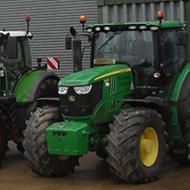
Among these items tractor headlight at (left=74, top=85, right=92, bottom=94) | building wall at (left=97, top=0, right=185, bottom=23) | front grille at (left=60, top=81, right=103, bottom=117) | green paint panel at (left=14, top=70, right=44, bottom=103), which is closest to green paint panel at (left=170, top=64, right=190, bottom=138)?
front grille at (left=60, top=81, right=103, bottom=117)

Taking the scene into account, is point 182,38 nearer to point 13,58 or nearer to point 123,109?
point 123,109

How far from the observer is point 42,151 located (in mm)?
8055

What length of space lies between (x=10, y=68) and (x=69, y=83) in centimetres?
232

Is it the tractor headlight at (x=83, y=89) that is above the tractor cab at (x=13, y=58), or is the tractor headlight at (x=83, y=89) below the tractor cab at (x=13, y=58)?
below

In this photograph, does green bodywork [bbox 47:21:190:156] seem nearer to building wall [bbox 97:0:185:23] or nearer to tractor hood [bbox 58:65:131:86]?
tractor hood [bbox 58:65:131:86]

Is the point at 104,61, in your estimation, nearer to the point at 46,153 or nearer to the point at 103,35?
the point at 103,35

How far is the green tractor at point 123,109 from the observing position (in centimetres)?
766

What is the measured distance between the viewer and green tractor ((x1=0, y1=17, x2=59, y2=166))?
960cm

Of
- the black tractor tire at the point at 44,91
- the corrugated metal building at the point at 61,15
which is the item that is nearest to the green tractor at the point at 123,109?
the black tractor tire at the point at 44,91

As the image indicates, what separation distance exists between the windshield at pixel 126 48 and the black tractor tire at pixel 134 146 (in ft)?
3.09

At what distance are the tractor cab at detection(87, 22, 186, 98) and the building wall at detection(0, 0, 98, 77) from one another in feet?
18.8

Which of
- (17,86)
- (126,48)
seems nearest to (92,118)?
(126,48)

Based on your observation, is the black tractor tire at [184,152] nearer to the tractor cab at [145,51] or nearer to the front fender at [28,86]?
the tractor cab at [145,51]

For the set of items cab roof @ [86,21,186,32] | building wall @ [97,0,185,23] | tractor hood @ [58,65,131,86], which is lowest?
tractor hood @ [58,65,131,86]
